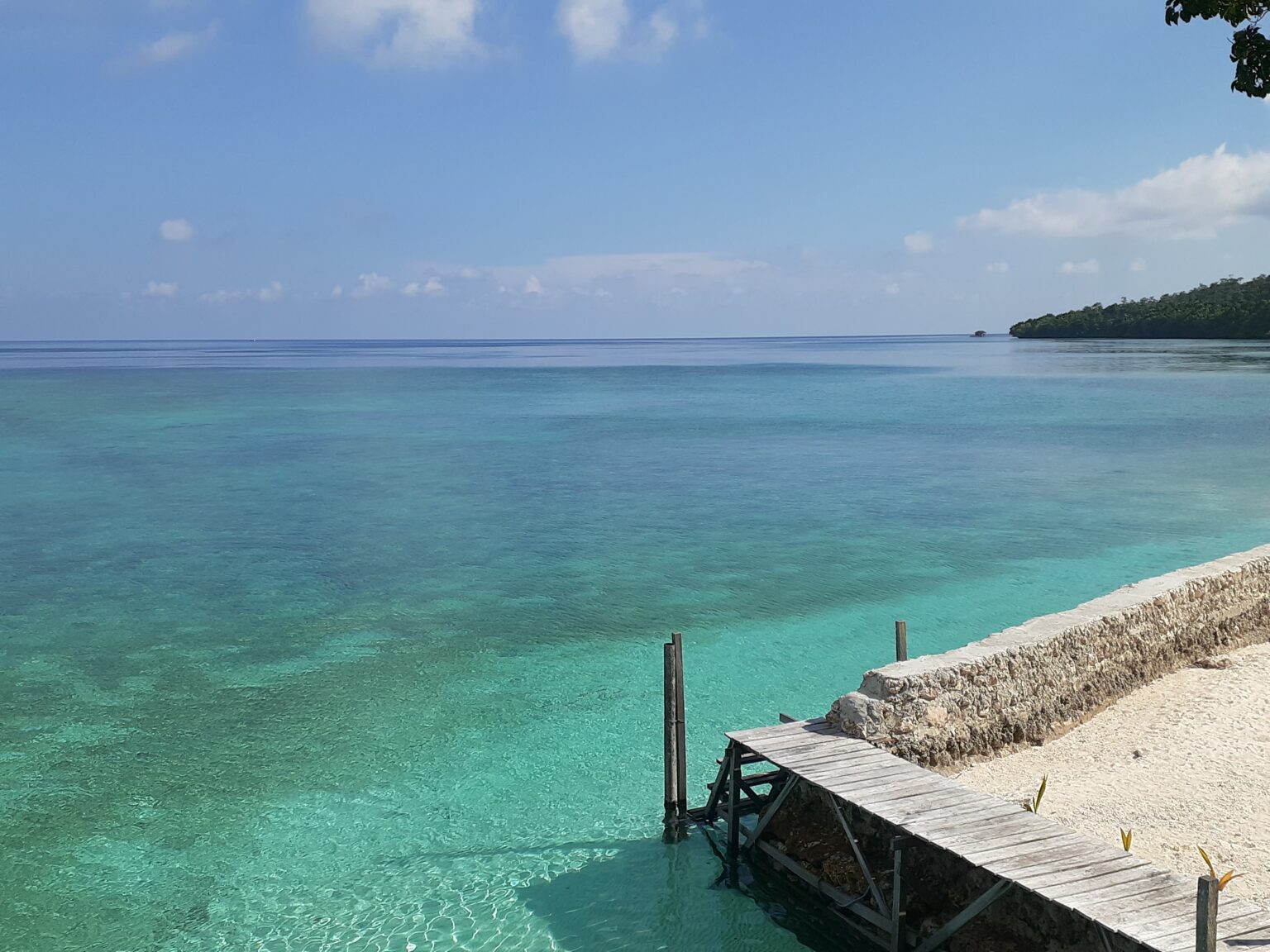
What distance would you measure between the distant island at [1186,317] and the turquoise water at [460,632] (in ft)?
331

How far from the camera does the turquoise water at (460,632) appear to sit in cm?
909

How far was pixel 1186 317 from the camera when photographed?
5625 inches

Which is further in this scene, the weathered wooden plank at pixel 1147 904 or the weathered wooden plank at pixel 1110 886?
the weathered wooden plank at pixel 1110 886

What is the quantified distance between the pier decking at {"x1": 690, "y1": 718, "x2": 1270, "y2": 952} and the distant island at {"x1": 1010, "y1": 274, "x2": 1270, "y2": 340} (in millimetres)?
132122

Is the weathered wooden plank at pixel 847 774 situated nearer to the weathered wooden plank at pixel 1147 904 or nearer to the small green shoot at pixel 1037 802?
the small green shoot at pixel 1037 802

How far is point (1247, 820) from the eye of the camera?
8.82 metres

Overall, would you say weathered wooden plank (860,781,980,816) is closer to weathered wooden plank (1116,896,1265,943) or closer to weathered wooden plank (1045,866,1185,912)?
weathered wooden plank (1045,866,1185,912)

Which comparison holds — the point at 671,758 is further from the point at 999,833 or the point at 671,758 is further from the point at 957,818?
the point at 999,833

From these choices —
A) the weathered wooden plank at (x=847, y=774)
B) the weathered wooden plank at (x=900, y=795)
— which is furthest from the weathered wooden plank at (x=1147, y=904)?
the weathered wooden plank at (x=847, y=774)

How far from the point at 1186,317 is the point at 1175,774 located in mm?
151235

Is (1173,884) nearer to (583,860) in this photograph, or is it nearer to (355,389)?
(583,860)

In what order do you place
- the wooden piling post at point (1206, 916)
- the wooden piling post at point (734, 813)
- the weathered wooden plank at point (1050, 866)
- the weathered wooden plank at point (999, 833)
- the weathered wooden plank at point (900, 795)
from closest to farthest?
the wooden piling post at point (1206, 916)
the weathered wooden plank at point (1050, 866)
the weathered wooden plank at point (999, 833)
the weathered wooden plank at point (900, 795)
the wooden piling post at point (734, 813)

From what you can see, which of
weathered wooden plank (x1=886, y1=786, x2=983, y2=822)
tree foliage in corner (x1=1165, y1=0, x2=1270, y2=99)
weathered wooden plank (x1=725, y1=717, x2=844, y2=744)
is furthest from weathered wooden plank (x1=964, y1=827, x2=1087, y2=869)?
tree foliage in corner (x1=1165, y1=0, x2=1270, y2=99)

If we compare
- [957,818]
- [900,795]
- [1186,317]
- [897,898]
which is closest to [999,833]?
[957,818]
